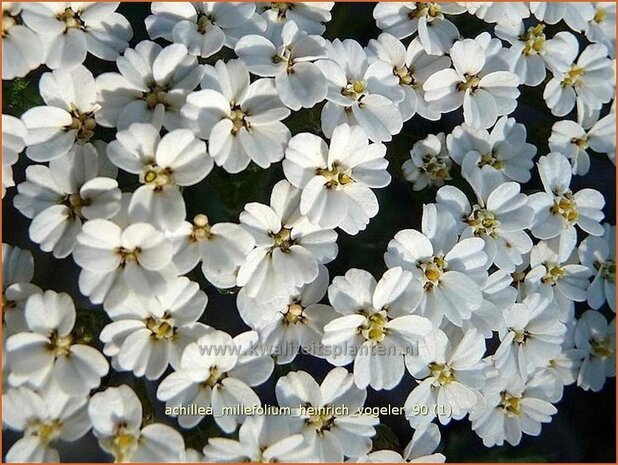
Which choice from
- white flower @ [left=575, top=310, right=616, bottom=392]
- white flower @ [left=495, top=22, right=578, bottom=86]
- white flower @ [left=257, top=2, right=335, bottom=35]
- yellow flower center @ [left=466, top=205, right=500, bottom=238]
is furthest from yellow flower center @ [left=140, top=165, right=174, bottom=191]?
white flower @ [left=575, top=310, right=616, bottom=392]

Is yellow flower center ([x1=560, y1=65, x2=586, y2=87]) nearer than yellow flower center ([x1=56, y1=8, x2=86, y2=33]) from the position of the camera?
No

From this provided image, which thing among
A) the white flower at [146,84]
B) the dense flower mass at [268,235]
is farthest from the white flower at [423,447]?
the white flower at [146,84]

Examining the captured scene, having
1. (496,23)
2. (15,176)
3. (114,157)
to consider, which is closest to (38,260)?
(15,176)

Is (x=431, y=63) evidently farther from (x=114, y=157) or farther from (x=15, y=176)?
(x=15, y=176)

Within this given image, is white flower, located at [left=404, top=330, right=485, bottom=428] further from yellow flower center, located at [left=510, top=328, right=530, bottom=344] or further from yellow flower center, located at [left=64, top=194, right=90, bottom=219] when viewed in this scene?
yellow flower center, located at [left=64, top=194, right=90, bottom=219]

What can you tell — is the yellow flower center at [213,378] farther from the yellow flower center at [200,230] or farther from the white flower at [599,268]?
the white flower at [599,268]

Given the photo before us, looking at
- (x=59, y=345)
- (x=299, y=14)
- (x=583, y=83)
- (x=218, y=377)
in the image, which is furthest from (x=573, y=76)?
(x=59, y=345)

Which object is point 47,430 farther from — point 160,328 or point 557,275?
point 557,275
